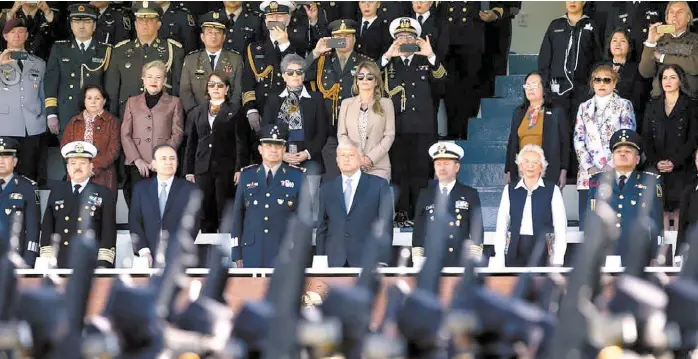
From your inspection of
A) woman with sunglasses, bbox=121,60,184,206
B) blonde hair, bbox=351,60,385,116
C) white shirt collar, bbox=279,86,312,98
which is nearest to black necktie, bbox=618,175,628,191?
blonde hair, bbox=351,60,385,116

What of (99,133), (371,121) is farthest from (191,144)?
(371,121)

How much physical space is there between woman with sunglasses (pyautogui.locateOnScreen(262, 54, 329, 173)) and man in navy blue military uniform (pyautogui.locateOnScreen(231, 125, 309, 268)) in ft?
2.74

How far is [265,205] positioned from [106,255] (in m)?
1.03

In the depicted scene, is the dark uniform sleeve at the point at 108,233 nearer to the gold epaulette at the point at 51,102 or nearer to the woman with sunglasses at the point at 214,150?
the woman with sunglasses at the point at 214,150

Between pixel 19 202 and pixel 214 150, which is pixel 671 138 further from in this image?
pixel 19 202

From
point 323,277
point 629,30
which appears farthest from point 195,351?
point 629,30

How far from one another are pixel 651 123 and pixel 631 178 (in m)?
1.09

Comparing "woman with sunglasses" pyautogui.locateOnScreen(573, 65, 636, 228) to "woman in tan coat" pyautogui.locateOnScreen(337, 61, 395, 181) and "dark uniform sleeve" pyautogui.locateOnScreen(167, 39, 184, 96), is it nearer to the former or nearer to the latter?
"woman in tan coat" pyautogui.locateOnScreen(337, 61, 395, 181)

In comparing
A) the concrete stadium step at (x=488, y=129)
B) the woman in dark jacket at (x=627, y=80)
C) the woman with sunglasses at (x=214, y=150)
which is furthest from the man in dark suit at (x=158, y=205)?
the woman in dark jacket at (x=627, y=80)

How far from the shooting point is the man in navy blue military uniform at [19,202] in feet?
36.3

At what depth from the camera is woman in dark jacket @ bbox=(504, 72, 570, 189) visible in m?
11.9

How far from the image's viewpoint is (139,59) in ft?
42.6

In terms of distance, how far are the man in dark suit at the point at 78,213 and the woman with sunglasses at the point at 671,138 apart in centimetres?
371

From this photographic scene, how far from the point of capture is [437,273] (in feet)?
20.1
